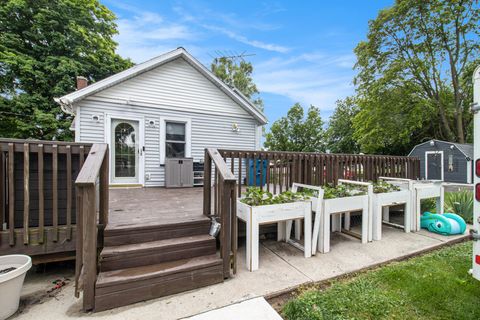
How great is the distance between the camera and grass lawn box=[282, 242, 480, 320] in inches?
73.7

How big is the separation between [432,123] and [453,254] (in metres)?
18.3

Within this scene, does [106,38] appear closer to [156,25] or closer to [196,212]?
[156,25]

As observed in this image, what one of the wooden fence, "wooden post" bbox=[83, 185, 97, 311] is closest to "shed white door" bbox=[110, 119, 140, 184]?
the wooden fence

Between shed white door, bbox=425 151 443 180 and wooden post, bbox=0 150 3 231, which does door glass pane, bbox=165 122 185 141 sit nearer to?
wooden post, bbox=0 150 3 231

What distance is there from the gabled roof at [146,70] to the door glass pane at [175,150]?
2135 mm

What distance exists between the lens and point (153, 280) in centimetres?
205

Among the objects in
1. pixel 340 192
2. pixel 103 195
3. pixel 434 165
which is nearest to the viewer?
pixel 103 195

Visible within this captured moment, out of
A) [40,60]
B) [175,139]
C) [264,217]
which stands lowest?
[264,217]

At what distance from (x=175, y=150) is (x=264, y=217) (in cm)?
469

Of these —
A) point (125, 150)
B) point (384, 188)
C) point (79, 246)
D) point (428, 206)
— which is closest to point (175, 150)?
point (125, 150)

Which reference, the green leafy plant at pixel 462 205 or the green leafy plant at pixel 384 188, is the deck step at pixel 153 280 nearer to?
the green leafy plant at pixel 384 188

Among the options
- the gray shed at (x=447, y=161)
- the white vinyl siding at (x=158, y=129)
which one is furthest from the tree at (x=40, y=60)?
the gray shed at (x=447, y=161)

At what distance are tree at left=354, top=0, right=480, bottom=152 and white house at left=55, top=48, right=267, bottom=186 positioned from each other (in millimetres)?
11773

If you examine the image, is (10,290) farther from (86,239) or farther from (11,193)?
(11,193)
